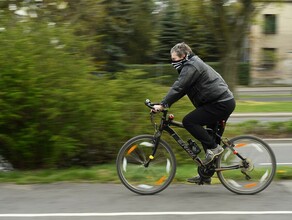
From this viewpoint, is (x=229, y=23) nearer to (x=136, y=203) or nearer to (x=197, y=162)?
(x=197, y=162)

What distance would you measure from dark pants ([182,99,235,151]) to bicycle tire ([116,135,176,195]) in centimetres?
41

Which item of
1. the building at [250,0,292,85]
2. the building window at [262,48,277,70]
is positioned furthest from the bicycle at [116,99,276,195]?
the building window at [262,48,277,70]

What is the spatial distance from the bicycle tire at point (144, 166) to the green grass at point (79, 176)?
48 centimetres

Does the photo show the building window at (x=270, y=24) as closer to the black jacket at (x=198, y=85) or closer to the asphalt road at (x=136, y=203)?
the asphalt road at (x=136, y=203)

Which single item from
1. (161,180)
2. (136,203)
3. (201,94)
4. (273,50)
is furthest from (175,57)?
(273,50)

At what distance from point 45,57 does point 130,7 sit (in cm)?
2540

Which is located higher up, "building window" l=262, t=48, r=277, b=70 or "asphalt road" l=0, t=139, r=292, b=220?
"asphalt road" l=0, t=139, r=292, b=220

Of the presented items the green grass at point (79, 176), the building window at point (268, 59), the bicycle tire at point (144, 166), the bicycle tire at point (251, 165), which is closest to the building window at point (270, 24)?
the building window at point (268, 59)

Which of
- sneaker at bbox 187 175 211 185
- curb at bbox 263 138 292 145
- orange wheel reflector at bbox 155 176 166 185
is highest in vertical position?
orange wheel reflector at bbox 155 176 166 185

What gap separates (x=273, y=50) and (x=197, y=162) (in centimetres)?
3922

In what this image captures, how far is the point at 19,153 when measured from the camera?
7.54 m

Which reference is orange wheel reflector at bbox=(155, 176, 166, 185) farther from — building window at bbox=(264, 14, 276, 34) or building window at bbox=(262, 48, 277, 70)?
building window at bbox=(264, 14, 276, 34)

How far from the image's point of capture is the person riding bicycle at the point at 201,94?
6.02 m

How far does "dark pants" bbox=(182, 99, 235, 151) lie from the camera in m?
6.14
